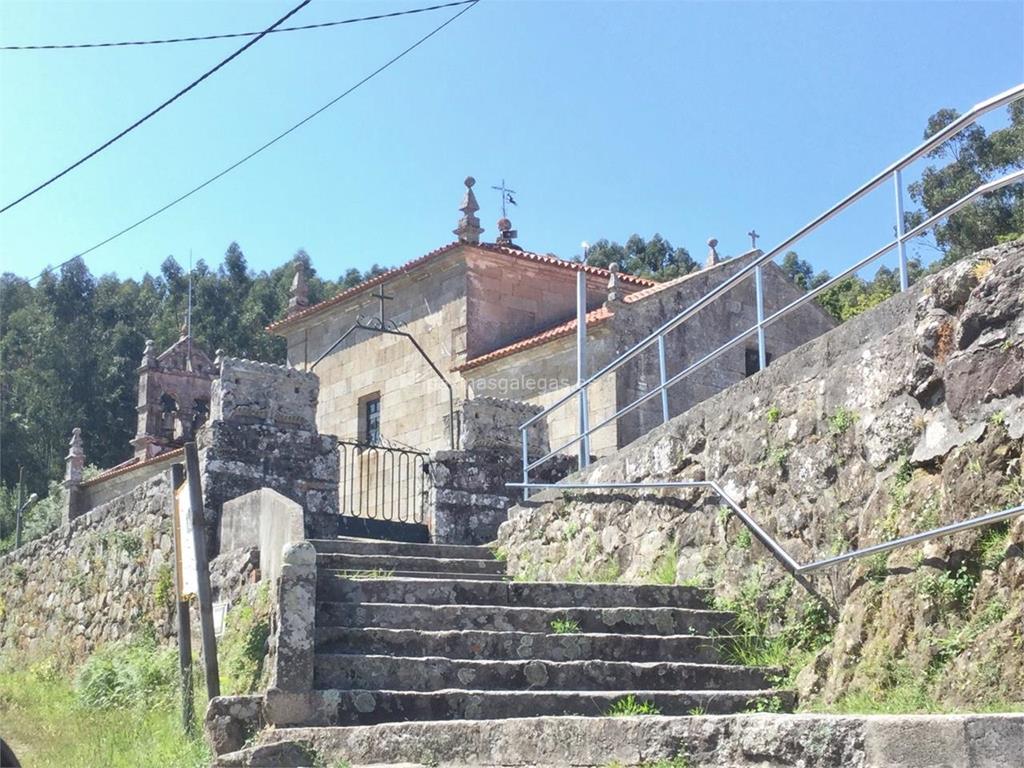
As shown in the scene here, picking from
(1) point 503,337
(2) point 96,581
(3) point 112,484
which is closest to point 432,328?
(1) point 503,337

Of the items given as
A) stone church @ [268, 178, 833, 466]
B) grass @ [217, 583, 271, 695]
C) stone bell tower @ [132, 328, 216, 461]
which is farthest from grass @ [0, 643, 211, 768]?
stone bell tower @ [132, 328, 216, 461]

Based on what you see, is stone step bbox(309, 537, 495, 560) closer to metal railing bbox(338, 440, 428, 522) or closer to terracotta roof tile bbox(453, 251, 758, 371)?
metal railing bbox(338, 440, 428, 522)

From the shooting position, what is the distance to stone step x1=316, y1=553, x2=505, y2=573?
913 centimetres

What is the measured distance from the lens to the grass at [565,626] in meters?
7.98

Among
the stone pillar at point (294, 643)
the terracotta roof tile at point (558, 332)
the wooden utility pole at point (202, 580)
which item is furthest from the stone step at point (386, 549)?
the terracotta roof tile at point (558, 332)

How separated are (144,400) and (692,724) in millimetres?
28636

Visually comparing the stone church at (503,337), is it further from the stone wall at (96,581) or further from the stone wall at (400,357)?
the stone wall at (96,581)

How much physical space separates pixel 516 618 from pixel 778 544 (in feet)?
5.62

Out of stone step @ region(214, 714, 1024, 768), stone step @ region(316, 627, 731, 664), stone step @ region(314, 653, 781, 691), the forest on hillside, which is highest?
the forest on hillside

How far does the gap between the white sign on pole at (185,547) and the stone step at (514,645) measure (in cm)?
162

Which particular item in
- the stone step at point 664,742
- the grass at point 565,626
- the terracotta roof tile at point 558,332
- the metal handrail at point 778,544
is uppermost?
the terracotta roof tile at point 558,332

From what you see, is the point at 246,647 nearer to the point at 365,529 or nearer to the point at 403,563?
the point at 403,563

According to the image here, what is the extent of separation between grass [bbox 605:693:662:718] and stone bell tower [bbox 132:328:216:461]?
25786 mm

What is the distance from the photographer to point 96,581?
43.9ft
